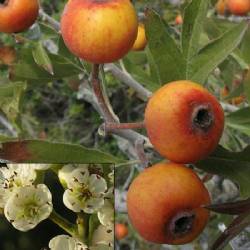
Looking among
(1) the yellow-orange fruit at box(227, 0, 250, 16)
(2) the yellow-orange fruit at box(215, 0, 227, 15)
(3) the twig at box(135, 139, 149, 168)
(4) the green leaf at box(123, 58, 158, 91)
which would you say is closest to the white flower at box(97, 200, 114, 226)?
(3) the twig at box(135, 139, 149, 168)

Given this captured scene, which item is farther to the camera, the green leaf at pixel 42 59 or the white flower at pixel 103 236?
the green leaf at pixel 42 59

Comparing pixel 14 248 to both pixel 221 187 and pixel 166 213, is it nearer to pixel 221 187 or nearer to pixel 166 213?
pixel 166 213

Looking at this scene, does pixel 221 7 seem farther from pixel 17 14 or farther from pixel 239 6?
pixel 17 14

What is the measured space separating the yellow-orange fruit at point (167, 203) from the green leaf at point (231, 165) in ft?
0.54

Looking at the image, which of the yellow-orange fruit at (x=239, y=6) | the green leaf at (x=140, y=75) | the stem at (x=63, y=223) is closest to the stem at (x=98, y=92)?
the stem at (x=63, y=223)

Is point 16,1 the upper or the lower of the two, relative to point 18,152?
upper

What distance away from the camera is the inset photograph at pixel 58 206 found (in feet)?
3.68

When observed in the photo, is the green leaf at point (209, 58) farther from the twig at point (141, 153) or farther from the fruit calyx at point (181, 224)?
the fruit calyx at point (181, 224)

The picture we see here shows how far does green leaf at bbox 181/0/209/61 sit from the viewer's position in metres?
1.29

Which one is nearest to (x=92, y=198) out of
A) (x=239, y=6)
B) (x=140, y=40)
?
(x=140, y=40)

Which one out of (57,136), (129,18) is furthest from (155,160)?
(57,136)

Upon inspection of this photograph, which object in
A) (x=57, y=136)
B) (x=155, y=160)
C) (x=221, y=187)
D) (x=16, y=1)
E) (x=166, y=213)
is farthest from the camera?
(x=57, y=136)

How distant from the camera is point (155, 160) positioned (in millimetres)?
1729

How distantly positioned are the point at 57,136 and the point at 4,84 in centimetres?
281
